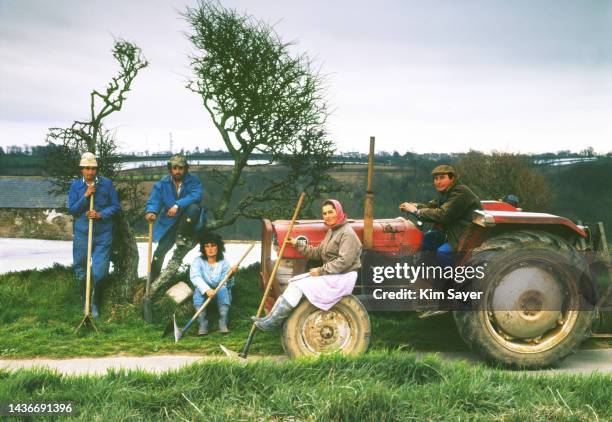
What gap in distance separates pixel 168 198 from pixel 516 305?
13.6 feet

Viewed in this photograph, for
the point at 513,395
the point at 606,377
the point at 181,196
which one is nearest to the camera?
the point at 513,395

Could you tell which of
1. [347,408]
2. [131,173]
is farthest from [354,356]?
[131,173]

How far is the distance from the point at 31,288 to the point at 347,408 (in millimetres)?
5825

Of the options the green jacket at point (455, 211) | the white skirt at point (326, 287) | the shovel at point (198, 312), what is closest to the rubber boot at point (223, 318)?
the shovel at point (198, 312)

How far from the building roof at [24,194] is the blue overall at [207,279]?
1797 centimetres

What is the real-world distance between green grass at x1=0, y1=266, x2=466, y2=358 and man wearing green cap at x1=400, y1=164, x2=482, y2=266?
795 mm

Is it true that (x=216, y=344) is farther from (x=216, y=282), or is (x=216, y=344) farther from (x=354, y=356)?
(x=354, y=356)

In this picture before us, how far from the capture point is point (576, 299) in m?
5.27

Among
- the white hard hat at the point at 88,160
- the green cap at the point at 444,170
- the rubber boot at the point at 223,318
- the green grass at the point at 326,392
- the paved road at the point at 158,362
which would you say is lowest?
the paved road at the point at 158,362

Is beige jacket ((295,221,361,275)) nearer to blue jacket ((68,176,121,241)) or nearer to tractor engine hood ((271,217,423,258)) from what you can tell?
tractor engine hood ((271,217,423,258))

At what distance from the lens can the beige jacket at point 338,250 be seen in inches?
204

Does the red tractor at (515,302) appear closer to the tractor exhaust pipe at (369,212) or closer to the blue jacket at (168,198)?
the tractor exhaust pipe at (369,212)

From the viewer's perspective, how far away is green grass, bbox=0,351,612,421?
3604 mm

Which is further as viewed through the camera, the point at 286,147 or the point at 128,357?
the point at 286,147
